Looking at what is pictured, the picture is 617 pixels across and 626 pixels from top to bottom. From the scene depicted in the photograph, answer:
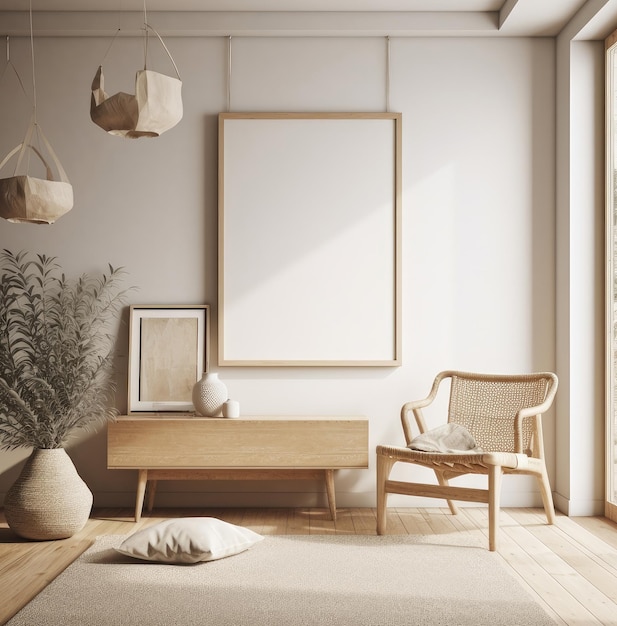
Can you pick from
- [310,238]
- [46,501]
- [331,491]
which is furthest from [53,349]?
[331,491]

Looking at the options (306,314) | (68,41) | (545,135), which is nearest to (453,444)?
(306,314)

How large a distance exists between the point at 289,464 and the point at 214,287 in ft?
3.66

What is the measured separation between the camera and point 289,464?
147 inches

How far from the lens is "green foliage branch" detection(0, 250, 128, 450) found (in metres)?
3.55

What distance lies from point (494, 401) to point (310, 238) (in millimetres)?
1374

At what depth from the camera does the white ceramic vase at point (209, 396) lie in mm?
3820

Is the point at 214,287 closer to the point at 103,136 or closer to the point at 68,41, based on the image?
the point at 103,136

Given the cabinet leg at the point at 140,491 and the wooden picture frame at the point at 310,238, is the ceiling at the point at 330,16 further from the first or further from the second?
the cabinet leg at the point at 140,491

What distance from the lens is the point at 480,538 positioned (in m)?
3.44

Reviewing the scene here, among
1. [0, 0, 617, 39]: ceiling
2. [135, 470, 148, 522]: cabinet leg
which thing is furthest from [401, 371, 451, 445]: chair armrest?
[0, 0, 617, 39]: ceiling

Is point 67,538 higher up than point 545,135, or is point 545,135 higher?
point 545,135

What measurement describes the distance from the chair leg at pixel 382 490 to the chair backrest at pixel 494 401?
2.10 feet

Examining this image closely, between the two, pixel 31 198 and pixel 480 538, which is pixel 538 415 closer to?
pixel 480 538

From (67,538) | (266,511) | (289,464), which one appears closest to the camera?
(67,538)
